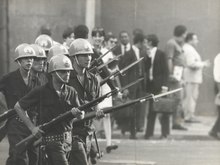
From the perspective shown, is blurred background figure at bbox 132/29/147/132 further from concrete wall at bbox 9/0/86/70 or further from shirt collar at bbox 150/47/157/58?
concrete wall at bbox 9/0/86/70

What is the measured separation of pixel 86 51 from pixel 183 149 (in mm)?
4622

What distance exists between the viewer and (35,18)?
55.0ft

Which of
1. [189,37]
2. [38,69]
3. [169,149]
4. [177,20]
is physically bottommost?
[169,149]

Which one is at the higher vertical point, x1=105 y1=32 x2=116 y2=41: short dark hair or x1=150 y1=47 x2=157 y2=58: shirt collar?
x1=105 y1=32 x2=116 y2=41: short dark hair

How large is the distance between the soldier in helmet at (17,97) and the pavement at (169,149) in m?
2.09

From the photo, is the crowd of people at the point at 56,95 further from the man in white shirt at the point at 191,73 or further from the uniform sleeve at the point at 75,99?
the man in white shirt at the point at 191,73

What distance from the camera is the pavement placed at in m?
14.4

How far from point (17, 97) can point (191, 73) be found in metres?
6.56

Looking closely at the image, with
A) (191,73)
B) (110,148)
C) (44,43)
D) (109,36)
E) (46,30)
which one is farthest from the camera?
(191,73)

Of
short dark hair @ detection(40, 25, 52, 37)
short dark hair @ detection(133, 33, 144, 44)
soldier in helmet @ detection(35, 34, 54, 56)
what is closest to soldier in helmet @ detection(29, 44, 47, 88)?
soldier in helmet @ detection(35, 34, 54, 56)

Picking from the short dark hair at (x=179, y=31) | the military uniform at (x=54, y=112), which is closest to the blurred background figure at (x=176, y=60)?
the short dark hair at (x=179, y=31)

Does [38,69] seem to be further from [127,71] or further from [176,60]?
[176,60]

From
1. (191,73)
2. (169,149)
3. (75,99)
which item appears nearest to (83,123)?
(75,99)

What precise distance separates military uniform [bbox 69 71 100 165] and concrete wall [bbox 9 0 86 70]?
4.72m
